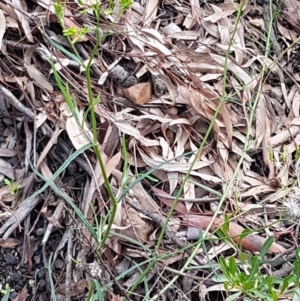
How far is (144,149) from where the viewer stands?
1261 mm

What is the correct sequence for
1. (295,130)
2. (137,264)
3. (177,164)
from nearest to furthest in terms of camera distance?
(137,264), (177,164), (295,130)

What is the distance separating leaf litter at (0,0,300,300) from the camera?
3.81ft

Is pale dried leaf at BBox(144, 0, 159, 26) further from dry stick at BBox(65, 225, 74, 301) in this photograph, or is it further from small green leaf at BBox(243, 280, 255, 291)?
small green leaf at BBox(243, 280, 255, 291)

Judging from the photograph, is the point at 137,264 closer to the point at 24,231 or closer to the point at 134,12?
the point at 24,231

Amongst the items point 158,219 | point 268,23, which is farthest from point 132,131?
point 268,23

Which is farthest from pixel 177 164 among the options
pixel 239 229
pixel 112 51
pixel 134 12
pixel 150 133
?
pixel 134 12

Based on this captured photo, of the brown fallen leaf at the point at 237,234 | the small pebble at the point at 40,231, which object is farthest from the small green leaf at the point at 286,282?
the small pebble at the point at 40,231

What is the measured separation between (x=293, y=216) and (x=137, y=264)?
363 millimetres

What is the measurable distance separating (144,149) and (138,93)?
0.14 metres

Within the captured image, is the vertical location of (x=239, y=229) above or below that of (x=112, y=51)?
below

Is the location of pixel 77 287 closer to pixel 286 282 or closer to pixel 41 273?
pixel 41 273

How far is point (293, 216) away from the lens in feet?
3.97

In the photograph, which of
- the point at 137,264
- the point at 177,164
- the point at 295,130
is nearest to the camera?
the point at 137,264

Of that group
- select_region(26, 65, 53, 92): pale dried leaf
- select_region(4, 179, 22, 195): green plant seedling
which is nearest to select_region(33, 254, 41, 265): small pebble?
select_region(4, 179, 22, 195): green plant seedling
